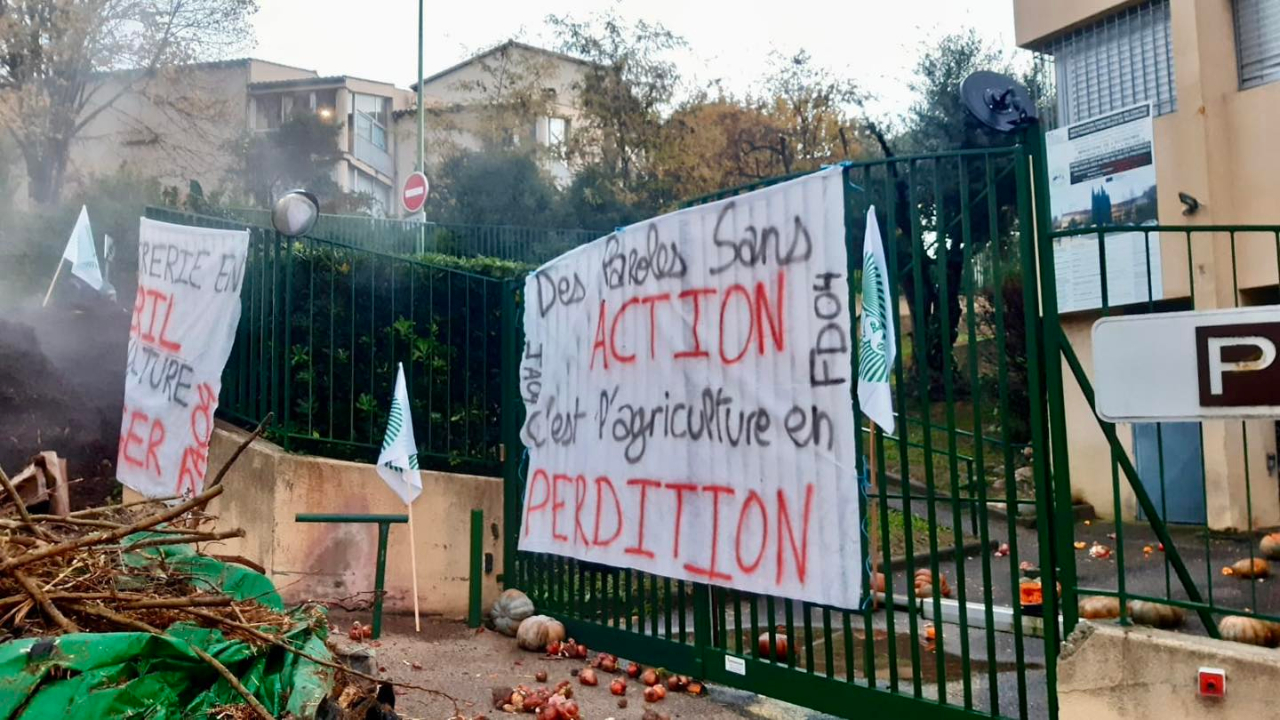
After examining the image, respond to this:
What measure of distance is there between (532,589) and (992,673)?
11.9 feet

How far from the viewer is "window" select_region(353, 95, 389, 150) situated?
42406 mm

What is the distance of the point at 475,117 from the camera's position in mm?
27984

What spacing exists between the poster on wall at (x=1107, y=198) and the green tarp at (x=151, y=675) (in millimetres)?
10602

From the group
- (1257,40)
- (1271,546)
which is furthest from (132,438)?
(1257,40)

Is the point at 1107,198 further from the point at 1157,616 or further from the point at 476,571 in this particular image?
the point at 476,571

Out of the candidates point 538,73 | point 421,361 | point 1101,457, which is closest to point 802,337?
point 421,361

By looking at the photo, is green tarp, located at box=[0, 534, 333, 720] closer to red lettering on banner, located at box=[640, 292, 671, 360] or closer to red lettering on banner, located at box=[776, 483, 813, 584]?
red lettering on banner, located at box=[776, 483, 813, 584]

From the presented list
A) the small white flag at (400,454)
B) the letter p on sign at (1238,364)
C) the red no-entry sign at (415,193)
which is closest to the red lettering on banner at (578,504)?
the small white flag at (400,454)

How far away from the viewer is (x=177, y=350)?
7879 millimetres

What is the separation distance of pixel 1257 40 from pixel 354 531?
1124cm

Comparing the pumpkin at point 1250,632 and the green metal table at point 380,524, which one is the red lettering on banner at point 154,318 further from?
the pumpkin at point 1250,632

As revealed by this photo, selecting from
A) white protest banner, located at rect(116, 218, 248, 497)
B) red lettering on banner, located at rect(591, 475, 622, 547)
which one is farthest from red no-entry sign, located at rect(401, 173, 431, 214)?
red lettering on banner, located at rect(591, 475, 622, 547)

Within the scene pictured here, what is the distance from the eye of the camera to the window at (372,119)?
42406 millimetres

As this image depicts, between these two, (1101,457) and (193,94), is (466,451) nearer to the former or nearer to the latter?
(1101,457)
